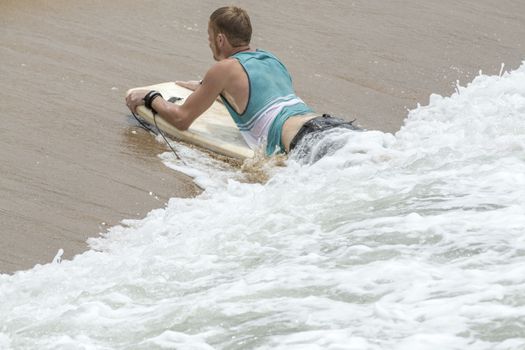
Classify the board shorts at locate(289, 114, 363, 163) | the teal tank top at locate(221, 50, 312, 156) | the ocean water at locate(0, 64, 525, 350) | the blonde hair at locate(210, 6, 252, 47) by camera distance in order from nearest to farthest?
the ocean water at locate(0, 64, 525, 350) → the board shorts at locate(289, 114, 363, 163) → the teal tank top at locate(221, 50, 312, 156) → the blonde hair at locate(210, 6, 252, 47)

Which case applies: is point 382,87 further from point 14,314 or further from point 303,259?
point 14,314

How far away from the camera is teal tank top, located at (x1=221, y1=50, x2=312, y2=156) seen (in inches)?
265

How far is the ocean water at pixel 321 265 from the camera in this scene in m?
4.14

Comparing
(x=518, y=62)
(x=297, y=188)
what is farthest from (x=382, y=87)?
(x=297, y=188)

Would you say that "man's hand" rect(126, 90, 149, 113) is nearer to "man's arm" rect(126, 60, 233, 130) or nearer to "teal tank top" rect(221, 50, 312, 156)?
"man's arm" rect(126, 60, 233, 130)

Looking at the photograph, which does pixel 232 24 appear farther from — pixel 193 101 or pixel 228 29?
pixel 193 101

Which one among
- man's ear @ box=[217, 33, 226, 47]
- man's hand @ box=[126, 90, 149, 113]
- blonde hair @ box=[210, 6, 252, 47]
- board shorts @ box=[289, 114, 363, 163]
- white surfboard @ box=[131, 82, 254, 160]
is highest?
blonde hair @ box=[210, 6, 252, 47]

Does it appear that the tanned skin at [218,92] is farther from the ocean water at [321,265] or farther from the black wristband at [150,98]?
the ocean water at [321,265]

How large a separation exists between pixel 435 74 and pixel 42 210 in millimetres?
4315

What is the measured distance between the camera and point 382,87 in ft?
28.4

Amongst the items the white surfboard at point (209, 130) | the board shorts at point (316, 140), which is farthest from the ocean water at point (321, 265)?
the white surfboard at point (209, 130)

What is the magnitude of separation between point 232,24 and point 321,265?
2498 millimetres

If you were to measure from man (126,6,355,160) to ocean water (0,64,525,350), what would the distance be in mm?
374

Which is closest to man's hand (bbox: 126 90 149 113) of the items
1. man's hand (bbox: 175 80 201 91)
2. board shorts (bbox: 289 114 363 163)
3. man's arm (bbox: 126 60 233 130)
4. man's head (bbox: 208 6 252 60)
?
man's arm (bbox: 126 60 233 130)
